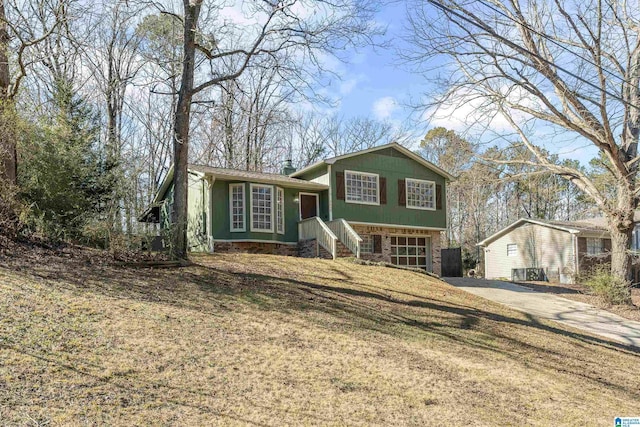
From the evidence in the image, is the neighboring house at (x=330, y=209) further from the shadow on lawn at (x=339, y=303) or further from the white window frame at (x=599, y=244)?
the white window frame at (x=599, y=244)

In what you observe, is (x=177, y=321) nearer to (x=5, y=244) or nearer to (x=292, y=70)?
(x=5, y=244)

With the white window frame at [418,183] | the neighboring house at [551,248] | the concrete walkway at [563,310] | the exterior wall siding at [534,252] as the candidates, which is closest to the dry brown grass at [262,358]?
the concrete walkway at [563,310]

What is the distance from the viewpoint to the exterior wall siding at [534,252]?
2539cm

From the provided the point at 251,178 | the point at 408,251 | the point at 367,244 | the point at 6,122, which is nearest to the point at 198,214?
the point at 251,178

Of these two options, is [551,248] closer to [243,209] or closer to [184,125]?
[243,209]

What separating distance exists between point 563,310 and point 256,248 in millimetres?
10040

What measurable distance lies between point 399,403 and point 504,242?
2470cm

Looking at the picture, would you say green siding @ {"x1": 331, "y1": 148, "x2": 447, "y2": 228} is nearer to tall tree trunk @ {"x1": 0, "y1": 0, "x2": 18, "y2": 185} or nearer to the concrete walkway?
the concrete walkway

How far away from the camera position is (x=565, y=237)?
25.5 m

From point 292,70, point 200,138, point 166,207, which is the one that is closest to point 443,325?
point 292,70

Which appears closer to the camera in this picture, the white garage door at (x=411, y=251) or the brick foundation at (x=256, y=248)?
the brick foundation at (x=256, y=248)

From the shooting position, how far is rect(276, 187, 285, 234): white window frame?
18.8 m

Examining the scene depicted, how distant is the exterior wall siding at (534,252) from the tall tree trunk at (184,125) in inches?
745

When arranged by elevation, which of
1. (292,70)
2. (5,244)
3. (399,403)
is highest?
(292,70)
